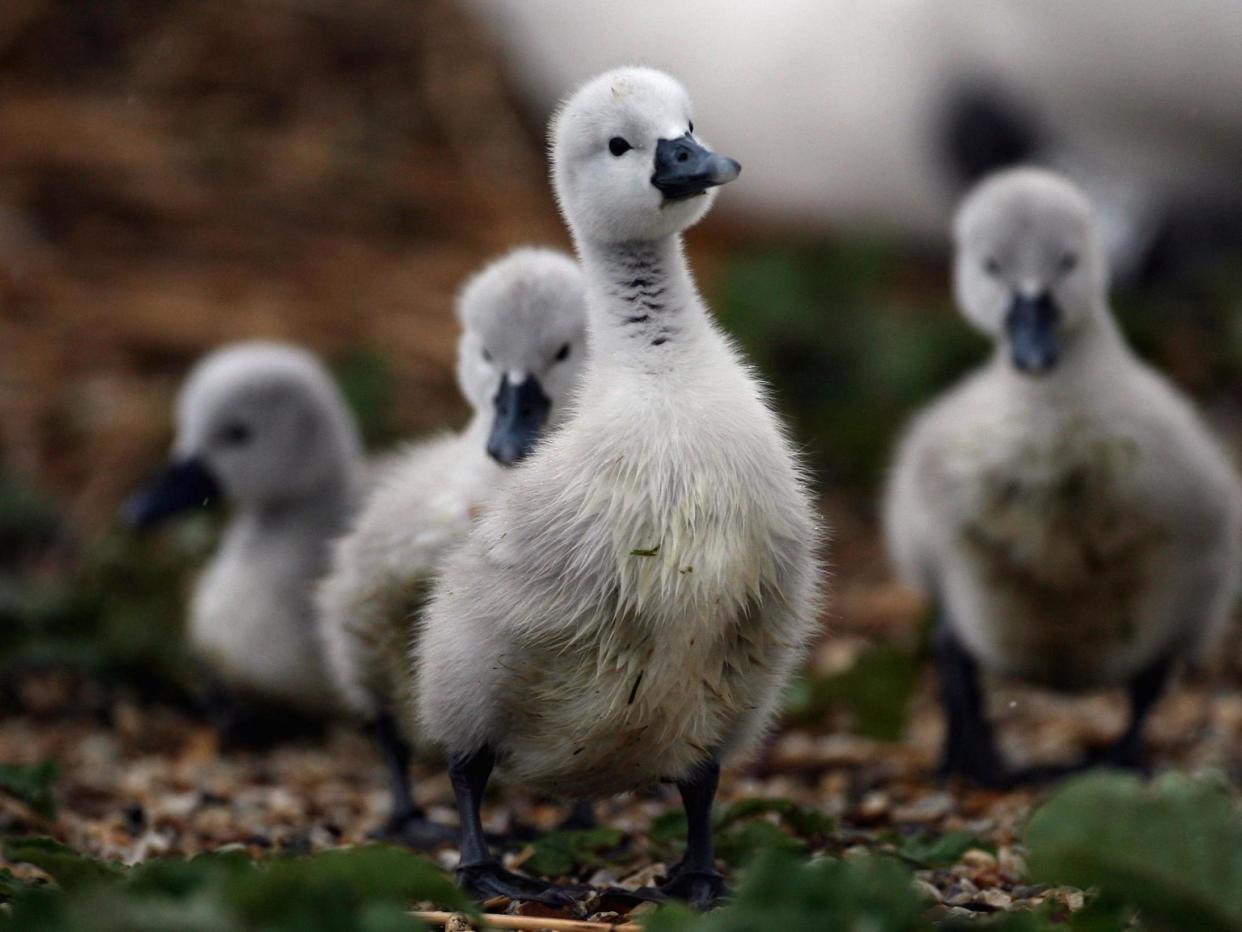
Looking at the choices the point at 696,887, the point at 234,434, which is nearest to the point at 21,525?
the point at 234,434

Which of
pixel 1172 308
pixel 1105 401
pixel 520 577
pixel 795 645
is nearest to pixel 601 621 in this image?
pixel 520 577

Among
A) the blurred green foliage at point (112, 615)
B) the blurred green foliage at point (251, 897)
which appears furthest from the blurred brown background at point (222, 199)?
the blurred green foliage at point (251, 897)

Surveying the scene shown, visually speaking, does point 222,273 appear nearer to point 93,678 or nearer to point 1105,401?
point 93,678

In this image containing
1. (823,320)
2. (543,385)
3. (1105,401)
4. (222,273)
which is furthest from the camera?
(222,273)

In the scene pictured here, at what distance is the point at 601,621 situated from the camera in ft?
8.95

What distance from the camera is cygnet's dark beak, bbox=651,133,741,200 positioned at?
2.88 m

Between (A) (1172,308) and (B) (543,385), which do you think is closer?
(B) (543,385)

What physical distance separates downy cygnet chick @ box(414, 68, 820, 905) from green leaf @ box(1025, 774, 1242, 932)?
2.34 feet

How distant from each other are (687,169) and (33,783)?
5.35 feet

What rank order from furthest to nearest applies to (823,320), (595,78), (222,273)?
(222,273), (823,320), (595,78)

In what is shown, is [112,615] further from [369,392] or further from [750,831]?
[750,831]

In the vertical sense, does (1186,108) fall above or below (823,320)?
above

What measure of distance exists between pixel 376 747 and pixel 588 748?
6.53 feet

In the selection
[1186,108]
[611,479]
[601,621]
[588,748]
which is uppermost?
[1186,108]
